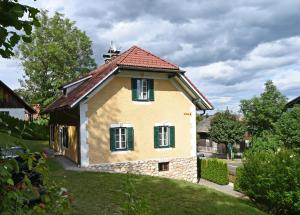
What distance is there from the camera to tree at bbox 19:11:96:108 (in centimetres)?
4412

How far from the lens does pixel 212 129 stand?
42.4 metres

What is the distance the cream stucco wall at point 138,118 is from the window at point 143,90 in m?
0.26

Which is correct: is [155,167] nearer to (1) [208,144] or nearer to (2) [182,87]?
(2) [182,87]

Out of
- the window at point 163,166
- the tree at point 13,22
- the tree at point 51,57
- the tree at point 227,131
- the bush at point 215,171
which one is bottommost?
the bush at point 215,171

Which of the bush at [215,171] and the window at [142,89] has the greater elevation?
the window at [142,89]

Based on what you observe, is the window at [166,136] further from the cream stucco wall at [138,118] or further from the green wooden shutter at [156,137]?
the cream stucco wall at [138,118]

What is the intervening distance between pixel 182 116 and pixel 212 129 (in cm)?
2318

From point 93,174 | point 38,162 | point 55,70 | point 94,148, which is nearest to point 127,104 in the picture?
point 94,148

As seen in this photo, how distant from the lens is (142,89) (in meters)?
19.0

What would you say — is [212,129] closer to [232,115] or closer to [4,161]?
[232,115]

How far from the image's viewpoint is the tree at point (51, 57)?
44.1 meters

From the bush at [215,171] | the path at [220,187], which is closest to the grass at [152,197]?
the path at [220,187]

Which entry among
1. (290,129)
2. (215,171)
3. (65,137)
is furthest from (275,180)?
(290,129)

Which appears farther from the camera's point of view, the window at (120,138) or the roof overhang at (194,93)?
the roof overhang at (194,93)
